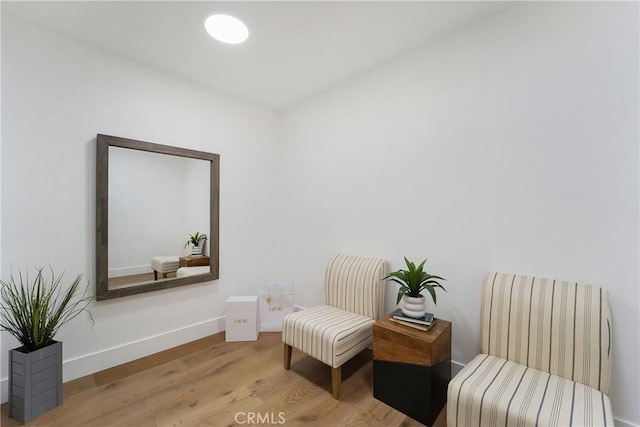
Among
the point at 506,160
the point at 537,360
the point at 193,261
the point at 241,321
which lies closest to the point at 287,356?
the point at 241,321

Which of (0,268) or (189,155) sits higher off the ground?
(189,155)

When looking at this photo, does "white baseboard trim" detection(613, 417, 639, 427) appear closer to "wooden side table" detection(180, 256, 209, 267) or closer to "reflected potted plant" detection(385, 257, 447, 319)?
"reflected potted plant" detection(385, 257, 447, 319)

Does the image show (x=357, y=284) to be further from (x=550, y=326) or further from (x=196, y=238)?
(x=196, y=238)

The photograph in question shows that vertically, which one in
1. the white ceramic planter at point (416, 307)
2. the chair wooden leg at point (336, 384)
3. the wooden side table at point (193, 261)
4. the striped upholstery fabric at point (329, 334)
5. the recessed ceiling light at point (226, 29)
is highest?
the recessed ceiling light at point (226, 29)

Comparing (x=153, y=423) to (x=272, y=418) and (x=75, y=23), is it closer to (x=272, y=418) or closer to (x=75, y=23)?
(x=272, y=418)

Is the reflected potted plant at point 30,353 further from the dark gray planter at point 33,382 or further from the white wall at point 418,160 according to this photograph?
the white wall at point 418,160

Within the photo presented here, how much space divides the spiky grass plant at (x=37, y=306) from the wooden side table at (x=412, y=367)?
6.99 ft

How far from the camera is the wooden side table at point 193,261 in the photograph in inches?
102

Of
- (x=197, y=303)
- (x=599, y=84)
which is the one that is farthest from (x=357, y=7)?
(x=197, y=303)

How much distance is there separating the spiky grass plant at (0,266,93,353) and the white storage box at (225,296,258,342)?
1148mm

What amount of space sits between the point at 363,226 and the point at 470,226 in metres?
0.90

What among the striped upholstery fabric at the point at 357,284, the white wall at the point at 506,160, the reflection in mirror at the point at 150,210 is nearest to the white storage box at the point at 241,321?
the reflection in mirror at the point at 150,210

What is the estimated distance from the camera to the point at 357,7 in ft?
5.49

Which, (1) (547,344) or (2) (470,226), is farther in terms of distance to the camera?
(2) (470,226)
